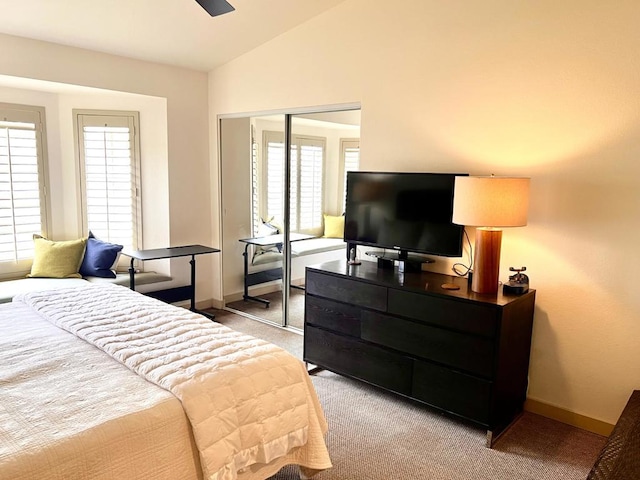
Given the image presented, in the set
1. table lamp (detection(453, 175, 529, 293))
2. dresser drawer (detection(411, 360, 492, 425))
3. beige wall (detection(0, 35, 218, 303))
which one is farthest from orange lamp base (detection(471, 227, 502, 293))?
beige wall (detection(0, 35, 218, 303))

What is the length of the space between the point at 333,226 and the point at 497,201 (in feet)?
5.59

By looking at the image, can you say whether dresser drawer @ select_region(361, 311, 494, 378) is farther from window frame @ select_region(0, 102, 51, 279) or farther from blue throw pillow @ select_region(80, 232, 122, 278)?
window frame @ select_region(0, 102, 51, 279)

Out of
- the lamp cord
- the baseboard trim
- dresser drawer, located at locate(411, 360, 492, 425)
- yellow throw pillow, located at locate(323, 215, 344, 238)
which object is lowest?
the baseboard trim

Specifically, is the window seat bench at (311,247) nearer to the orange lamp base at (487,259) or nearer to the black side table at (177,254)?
the black side table at (177,254)

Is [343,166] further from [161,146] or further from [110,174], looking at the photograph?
[110,174]

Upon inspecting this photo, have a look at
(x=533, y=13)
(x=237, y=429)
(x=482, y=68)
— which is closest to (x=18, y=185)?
(x=237, y=429)

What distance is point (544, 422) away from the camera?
3.00 metres

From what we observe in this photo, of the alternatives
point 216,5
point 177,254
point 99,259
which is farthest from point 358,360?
point 99,259

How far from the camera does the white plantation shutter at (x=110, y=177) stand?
4766 mm

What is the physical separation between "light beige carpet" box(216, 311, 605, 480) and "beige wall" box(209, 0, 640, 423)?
0.31 meters

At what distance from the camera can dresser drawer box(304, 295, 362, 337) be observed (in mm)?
3263

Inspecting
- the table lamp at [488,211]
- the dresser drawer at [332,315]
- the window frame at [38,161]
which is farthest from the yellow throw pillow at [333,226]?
the window frame at [38,161]

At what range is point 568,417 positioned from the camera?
9.75ft

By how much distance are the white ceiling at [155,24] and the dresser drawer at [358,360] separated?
7.97 feet
